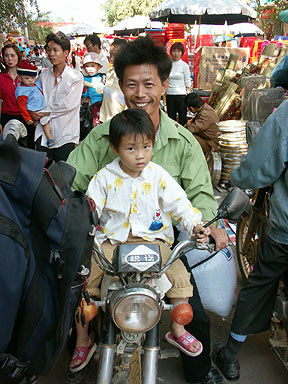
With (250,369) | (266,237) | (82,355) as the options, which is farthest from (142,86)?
(250,369)

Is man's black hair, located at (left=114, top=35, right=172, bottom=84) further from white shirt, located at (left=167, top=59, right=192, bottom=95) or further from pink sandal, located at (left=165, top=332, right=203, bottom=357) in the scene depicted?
white shirt, located at (left=167, top=59, right=192, bottom=95)

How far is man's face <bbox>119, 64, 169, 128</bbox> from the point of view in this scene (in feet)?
7.40

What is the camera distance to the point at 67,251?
1.23m

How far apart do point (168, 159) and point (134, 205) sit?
0.49 meters

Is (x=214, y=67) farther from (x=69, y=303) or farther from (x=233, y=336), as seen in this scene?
(x=69, y=303)

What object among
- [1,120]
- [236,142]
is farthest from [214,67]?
[1,120]

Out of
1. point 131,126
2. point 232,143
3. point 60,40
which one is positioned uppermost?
point 60,40

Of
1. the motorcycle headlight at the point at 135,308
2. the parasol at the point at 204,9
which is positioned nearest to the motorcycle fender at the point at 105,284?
the motorcycle headlight at the point at 135,308

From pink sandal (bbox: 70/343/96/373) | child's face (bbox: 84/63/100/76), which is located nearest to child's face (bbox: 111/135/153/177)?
pink sandal (bbox: 70/343/96/373)

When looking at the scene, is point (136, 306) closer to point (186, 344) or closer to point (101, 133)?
point (186, 344)

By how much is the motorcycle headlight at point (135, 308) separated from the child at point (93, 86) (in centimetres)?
511

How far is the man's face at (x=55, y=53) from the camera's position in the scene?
4566 mm

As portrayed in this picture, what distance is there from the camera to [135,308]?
1.50 metres

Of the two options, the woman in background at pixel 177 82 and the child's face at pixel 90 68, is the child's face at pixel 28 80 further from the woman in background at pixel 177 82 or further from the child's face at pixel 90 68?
the woman in background at pixel 177 82
